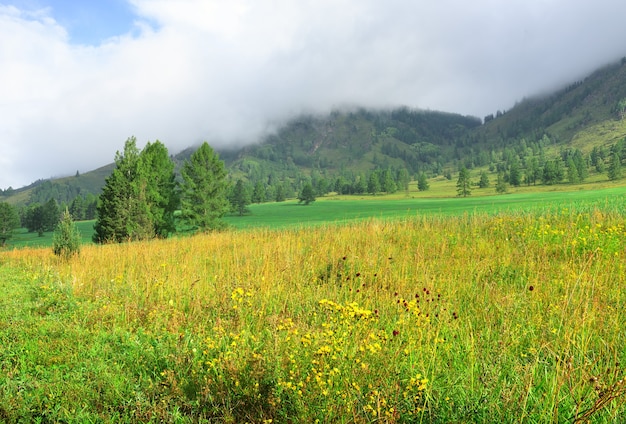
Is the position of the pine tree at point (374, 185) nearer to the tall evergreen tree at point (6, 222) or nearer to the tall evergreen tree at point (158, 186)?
the tall evergreen tree at point (158, 186)

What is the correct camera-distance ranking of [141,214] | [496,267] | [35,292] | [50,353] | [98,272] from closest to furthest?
[50,353], [496,267], [35,292], [98,272], [141,214]

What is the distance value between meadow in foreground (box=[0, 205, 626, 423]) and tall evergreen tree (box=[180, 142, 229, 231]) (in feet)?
103

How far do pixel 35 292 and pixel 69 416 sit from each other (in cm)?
555

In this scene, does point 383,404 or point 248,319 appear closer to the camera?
point 383,404

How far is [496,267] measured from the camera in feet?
21.0

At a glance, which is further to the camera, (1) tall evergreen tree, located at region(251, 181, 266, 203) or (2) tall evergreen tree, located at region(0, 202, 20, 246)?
(1) tall evergreen tree, located at region(251, 181, 266, 203)

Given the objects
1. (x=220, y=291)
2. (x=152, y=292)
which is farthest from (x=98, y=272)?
(x=220, y=291)

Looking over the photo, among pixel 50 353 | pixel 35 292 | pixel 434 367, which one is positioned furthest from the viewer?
pixel 35 292

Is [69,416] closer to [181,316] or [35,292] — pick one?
[181,316]

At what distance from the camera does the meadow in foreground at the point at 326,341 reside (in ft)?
8.16

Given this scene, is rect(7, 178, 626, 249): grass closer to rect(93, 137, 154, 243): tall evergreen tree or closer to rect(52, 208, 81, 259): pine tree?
rect(93, 137, 154, 243): tall evergreen tree

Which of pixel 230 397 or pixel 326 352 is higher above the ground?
pixel 326 352

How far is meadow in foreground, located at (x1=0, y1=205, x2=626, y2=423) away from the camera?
2486 millimetres

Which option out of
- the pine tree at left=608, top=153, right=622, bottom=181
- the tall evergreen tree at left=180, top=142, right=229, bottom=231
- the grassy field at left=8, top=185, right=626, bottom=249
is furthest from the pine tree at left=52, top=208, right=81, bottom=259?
the pine tree at left=608, top=153, right=622, bottom=181
